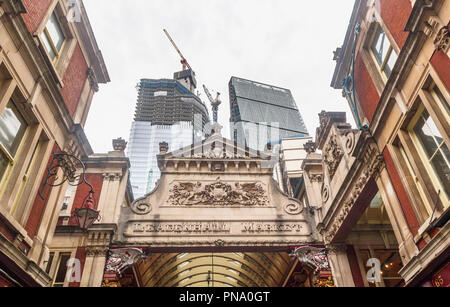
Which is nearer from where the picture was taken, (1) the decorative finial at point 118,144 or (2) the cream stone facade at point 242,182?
(2) the cream stone facade at point 242,182

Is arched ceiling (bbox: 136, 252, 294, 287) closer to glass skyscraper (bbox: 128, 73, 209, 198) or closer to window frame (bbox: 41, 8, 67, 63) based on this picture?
window frame (bbox: 41, 8, 67, 63)

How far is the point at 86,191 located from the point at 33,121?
9.14 meters

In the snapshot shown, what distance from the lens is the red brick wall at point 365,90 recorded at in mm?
11852

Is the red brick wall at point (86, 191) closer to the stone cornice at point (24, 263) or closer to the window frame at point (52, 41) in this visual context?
the stone cornice at point (24, 263)

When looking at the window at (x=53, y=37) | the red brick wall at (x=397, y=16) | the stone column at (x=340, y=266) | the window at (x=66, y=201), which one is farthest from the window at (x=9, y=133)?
the stone column at (x=340, y=266)

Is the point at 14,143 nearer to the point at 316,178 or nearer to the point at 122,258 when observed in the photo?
the point at 122,258

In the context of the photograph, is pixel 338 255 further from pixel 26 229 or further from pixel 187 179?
pixel 26 229

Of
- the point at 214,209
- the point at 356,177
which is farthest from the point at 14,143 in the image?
the point at 356,177

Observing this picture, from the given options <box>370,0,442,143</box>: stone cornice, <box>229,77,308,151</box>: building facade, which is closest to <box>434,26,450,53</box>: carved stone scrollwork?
<box>370,0,442,143</box>: stone cornice

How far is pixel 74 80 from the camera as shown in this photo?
38.5ft

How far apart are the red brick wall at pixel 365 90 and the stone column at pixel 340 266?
754 centimetres
